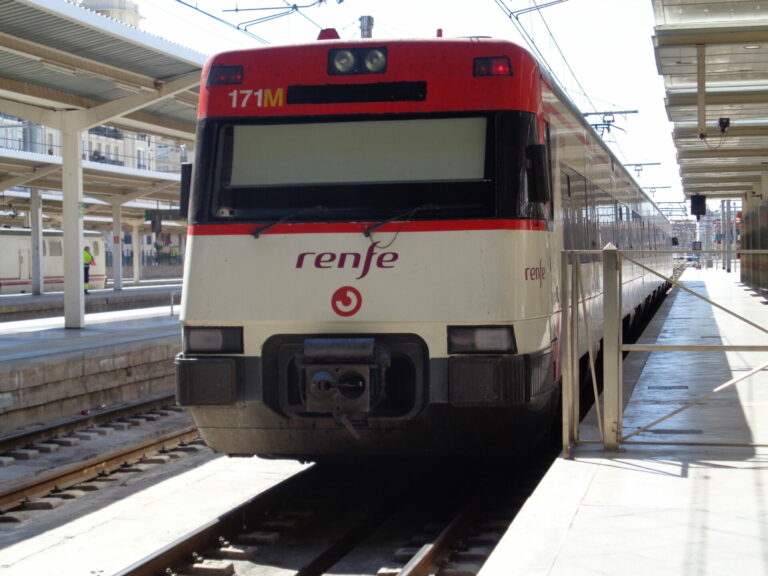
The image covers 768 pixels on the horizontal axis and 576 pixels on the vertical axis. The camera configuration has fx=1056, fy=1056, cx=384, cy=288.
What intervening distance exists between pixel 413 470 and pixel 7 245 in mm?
30614

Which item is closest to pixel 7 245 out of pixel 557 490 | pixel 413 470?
pixel 413 470

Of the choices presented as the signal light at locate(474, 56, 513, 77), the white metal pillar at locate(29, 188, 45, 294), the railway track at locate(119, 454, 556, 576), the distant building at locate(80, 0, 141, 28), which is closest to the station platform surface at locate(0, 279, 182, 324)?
the white metal pillar at locate(29, 188, 45, 294)

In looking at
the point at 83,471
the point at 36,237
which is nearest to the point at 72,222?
the point at 83,471

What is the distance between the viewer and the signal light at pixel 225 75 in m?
6.83

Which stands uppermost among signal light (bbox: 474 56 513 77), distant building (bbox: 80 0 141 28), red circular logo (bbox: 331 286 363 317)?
distant building (bbox: 80 0 141 28)

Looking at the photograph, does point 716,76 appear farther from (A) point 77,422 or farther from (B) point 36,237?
(B) point 36,237

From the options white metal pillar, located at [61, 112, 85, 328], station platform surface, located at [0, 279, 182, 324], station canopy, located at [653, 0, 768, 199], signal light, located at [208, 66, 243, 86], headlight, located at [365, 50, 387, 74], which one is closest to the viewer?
headlight, located at [365, 50, 387, 74]

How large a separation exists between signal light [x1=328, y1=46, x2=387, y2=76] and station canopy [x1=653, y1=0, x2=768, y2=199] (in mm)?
8508

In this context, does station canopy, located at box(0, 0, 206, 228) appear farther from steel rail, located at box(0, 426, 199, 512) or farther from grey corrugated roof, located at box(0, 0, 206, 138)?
steel rail, located at box(0, 426, 199, 512)

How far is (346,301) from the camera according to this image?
6.48 m

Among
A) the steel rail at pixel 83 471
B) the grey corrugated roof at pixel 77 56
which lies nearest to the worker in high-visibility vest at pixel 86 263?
the grey corrugated roof at pixel 77 56

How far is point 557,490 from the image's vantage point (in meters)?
6.14

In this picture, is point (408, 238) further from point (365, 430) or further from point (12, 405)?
point (12, 405)

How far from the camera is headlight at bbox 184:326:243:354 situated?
6590mm
